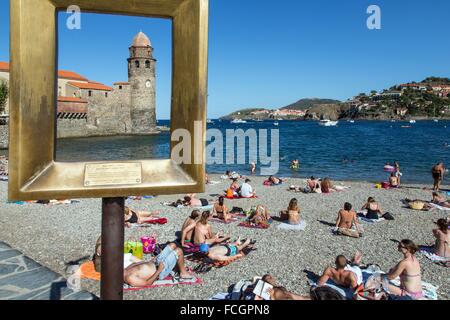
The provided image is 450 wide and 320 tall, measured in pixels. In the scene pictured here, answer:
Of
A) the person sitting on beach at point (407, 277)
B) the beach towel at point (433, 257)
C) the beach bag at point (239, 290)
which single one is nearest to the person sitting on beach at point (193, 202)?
the beach bag at point (239, 290)

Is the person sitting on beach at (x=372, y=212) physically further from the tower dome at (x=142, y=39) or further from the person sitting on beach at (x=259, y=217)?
the tower dome at (x=142, y=39)

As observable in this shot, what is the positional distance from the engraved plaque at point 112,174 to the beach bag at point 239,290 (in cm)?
386

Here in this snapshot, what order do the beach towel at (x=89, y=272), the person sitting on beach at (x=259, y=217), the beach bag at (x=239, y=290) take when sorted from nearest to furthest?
1. the beach bag at (x=239, y=290)
2. the beach towel at (x=89, y=272)
3. the person sitting on beach at (x=259, y=217)

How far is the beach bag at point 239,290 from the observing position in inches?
215

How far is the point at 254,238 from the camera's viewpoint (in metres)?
9.04

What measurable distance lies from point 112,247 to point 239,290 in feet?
13.0

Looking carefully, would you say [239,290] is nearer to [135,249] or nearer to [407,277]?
[135,249]

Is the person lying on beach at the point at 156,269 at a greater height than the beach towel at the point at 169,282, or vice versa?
the person lying on beach at the point at 156,269

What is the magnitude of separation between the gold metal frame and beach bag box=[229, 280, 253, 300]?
150 inches

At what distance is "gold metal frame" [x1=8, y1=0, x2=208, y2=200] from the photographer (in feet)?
6.05

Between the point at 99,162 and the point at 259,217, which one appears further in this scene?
the point at 259,217

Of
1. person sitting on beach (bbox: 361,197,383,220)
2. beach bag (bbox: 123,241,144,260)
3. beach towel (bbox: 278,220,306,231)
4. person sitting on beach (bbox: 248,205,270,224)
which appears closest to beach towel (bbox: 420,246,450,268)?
person sitting on beach (bbox: 361,197,383,220)

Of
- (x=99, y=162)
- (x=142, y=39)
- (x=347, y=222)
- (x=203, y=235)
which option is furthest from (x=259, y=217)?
(x=99, y=162)

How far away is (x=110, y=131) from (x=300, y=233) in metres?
45.7
